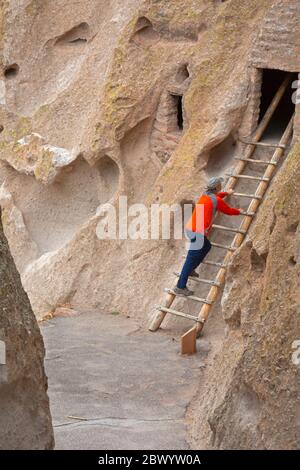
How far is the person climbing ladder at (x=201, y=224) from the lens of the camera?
9.88 metres

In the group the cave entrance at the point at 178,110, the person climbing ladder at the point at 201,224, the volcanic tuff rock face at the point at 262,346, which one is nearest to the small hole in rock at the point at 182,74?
the cave entrance at the point at 178,110

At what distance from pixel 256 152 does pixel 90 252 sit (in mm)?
2485

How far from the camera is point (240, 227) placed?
10055mm

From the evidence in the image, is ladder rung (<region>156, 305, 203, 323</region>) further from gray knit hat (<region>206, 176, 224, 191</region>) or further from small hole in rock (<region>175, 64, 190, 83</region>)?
small hole in rock (<region>175, 64, 190, 83</region>)

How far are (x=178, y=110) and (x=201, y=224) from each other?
2.38m

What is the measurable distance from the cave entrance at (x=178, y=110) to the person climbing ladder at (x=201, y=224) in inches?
73.5

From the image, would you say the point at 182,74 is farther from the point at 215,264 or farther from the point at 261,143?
the point at 215,264

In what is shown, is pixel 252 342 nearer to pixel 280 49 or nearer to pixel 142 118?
pixel 280 49

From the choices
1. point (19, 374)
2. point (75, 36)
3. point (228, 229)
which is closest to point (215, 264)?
point (228, 229)

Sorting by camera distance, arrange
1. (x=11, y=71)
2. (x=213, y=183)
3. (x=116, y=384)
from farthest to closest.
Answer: (x=11, y=71) < (x=213, y=183) < (x=116, y=384)

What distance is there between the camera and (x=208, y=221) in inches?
390
